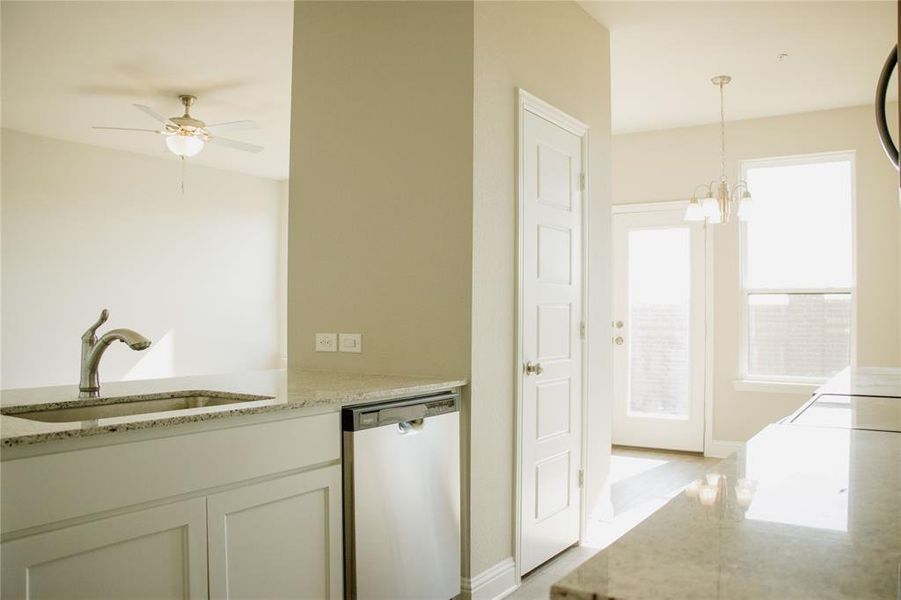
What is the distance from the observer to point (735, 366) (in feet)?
19.3

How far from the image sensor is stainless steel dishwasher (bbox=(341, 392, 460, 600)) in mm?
2346

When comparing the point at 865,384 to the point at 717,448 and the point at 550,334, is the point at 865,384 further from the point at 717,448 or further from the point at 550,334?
the point at 717,448

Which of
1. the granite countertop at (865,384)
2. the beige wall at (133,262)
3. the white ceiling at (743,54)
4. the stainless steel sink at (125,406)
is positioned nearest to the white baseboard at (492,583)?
the stainless steel sink at (125,406)

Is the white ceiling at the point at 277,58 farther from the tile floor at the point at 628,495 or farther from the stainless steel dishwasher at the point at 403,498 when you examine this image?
the tile floor at the point at 628,495

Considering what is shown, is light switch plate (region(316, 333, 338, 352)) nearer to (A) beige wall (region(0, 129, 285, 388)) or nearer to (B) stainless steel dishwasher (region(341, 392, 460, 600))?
(B) stainless steel dishwasher (region(341, 392, 460, 600))

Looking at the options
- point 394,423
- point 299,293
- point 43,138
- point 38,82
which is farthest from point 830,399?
point 43,138

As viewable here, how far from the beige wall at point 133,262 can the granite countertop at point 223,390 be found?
4333mm

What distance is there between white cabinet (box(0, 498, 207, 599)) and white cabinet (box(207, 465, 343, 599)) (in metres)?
0.07

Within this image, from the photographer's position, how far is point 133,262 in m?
7.07

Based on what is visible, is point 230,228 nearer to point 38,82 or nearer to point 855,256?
point 38,82

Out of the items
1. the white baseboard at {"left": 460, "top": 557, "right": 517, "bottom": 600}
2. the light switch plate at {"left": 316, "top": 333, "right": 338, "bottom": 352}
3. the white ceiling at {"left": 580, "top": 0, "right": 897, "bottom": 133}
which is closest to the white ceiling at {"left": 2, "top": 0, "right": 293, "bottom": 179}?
the light switch plate at {"left": 316, "top": 333, "right": 338, "bottom": 352}

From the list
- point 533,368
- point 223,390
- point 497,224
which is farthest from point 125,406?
point 533,368

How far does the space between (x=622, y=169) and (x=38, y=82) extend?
4780 mm

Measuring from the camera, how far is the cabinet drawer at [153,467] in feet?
5.06
